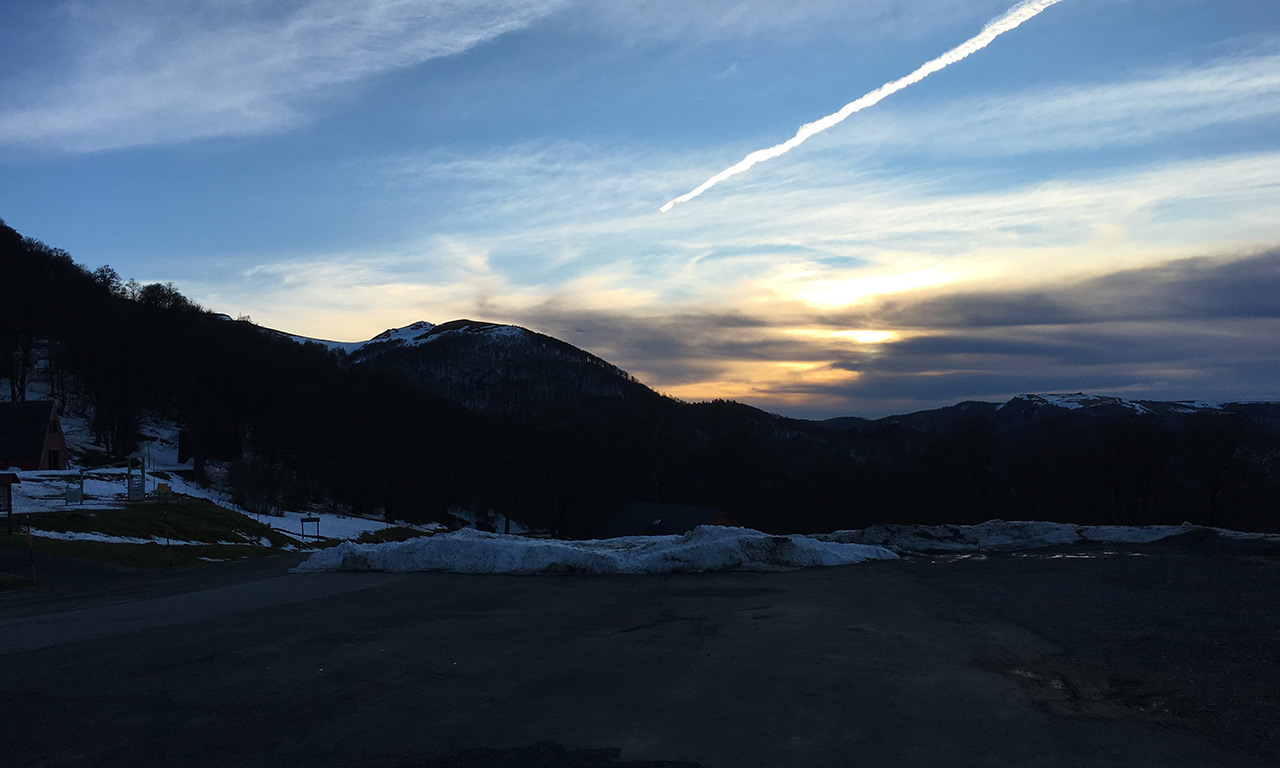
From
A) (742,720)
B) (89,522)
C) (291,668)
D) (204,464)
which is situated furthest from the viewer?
(204,464)

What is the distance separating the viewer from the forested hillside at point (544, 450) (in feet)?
200

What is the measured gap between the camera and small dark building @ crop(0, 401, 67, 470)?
2295 inches

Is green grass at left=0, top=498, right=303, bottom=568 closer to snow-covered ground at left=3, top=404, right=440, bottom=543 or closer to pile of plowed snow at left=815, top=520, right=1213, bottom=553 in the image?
snow-covered ground at left=3, top=404, right=440, bottom=543

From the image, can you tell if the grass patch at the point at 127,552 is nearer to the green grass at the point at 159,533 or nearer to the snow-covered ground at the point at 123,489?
the green grass at the point at 159,533

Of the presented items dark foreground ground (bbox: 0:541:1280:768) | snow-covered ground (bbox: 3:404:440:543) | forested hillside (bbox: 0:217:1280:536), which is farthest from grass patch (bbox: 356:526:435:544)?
dark foreground ground (bbox: 0:541:1280:768)

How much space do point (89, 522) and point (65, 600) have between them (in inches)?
932

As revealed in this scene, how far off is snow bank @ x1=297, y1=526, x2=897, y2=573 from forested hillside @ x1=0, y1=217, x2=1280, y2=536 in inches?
1979

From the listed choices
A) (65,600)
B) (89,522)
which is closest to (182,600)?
(65,600)

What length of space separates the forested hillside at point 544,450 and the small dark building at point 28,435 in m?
13.5

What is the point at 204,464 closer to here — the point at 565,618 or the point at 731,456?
the point at 731,456

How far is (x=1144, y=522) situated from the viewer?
59312 mm

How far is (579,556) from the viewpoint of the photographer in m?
19.9

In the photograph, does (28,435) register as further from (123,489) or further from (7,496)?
(7,496)

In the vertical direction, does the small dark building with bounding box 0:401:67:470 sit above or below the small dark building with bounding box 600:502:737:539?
above
